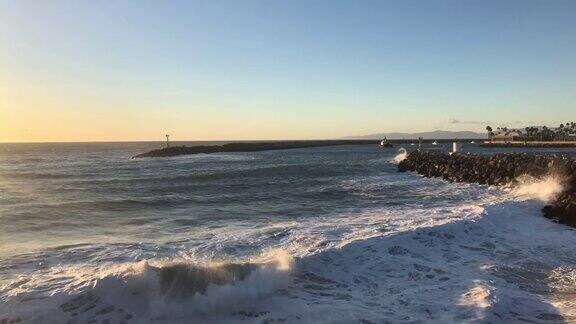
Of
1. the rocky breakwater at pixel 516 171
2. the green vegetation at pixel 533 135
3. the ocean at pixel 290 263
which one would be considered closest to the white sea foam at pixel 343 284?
the ocean at pixel 290 263

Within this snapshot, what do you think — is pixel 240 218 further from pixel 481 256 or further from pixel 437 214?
pixel 481 256

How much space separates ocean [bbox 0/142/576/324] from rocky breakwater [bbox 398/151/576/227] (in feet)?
2.25

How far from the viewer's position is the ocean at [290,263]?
887 centimetres

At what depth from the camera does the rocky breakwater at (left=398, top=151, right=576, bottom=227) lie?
59.0 feet

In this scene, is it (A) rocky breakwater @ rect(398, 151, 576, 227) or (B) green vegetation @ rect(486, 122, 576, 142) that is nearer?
(A) rocky breakwater @ rect(398, 151, 576, 227)

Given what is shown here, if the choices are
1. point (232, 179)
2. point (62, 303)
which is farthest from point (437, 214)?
point (232, 179)

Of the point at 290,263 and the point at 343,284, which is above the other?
the point at 290,263

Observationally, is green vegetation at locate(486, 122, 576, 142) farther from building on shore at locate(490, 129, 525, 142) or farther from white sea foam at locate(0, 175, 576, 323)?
white sea foam at locate(0, 175, 576, 323)

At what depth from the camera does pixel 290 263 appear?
11164mm

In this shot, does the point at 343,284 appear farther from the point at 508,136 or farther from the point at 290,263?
the point at 508,136

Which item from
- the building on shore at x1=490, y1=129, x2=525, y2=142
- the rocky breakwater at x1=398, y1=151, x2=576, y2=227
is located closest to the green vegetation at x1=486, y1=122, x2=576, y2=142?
the building on shore at x1=490, y1=129, x2=525, y2=142

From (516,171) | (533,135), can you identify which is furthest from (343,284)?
(533,135)

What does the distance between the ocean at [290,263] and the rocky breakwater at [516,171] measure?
687 mm

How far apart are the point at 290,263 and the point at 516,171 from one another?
70.7 ft
